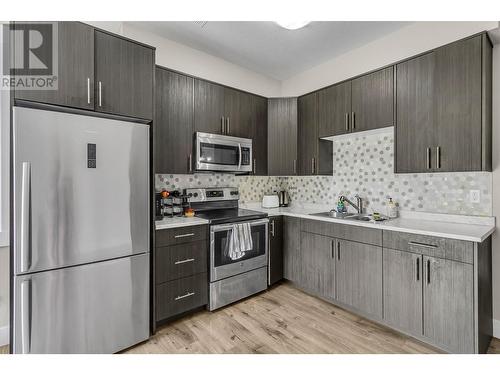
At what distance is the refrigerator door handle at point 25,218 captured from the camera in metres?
1.51

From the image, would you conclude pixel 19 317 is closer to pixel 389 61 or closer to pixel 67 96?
pixel 67 96

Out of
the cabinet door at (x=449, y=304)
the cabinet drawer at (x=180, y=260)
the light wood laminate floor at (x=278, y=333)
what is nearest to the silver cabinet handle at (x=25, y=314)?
the light wood laminate floor at (x=278, y=333)

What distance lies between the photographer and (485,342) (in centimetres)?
187

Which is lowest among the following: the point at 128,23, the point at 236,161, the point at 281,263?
the point at 281,263

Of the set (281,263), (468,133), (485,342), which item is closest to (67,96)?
(281,263)

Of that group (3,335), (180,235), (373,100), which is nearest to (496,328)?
(373,100)

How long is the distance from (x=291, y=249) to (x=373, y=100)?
1.85m

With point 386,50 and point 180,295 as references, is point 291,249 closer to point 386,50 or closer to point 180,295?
point 180,295

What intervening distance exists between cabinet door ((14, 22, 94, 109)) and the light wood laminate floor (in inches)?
73.4

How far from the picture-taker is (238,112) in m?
3.07

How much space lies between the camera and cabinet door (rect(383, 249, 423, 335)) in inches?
78.1
